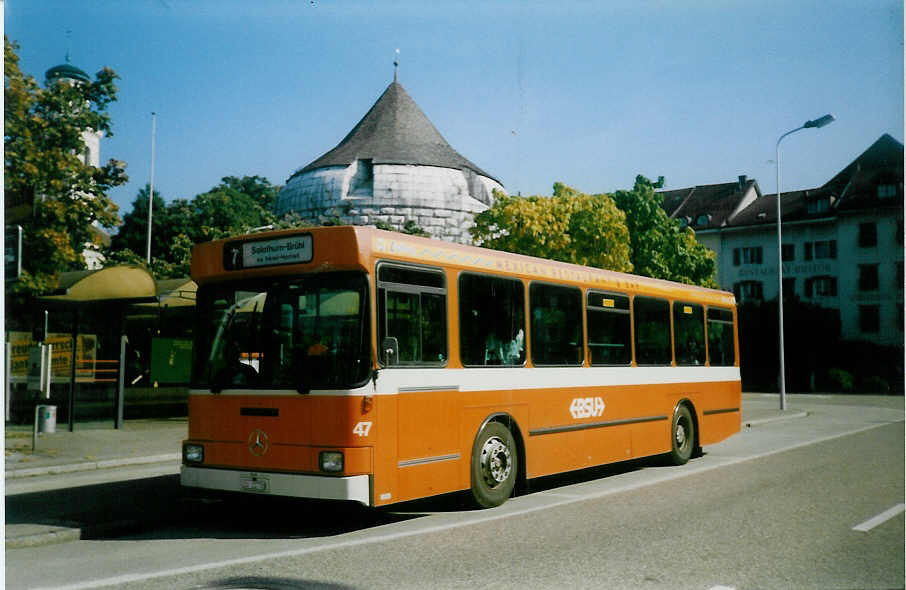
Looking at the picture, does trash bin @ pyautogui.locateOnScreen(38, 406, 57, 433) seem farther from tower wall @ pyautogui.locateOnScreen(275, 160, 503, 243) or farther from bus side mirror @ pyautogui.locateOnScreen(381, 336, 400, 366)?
tower wall @ pyautogui.locateOnScreen(275, 160, 503, 243)

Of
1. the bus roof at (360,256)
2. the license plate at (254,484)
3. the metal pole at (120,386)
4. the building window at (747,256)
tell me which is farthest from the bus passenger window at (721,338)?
the building window at (747,256)

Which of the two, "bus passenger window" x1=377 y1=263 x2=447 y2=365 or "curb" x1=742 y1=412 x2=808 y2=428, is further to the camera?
"curb" x1=742 y1=412 x2=808 y2=428

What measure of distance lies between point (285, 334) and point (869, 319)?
27904mm

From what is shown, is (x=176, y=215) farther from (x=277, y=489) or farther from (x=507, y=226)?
(x=277, y=489)

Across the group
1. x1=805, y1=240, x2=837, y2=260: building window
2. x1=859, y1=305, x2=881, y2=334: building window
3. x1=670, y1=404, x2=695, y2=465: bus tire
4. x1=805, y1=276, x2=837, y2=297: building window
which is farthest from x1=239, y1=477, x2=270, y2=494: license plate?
x1=805, y1=276, x2=837, y2=297: building window

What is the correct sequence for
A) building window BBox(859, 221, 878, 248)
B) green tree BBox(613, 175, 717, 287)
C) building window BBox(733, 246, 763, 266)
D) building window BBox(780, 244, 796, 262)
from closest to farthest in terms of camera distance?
building window BBox(859, 221, 878, 248), building window BBox(780, 244, 796, 262), green tree BBox(613, 175, 717, 287), building window BBox(733, 246, 763, 266)

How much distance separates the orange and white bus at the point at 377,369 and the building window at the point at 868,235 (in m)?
19.5

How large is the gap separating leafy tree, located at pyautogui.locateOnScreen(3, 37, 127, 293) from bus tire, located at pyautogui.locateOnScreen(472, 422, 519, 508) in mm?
11235

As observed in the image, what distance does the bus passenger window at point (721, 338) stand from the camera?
48.6 ft

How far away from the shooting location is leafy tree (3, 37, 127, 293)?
1666 centimetres

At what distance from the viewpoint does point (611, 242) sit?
36.5 m

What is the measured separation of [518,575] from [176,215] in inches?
2588

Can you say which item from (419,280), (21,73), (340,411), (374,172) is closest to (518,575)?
(340,411)

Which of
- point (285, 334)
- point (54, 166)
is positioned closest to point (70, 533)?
point (285, 334)
